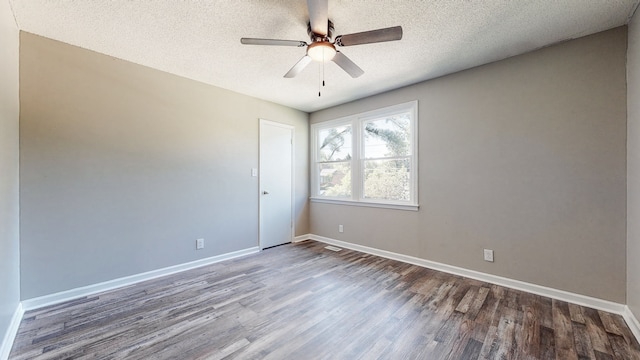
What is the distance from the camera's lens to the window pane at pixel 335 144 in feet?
14.0

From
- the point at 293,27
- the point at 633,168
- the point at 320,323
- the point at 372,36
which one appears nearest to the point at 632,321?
the point at 633,168

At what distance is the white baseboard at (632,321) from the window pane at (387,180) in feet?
6.89

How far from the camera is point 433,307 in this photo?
2271 mm

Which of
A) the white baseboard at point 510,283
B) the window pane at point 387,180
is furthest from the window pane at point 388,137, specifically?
the white baseboard at point 510,283

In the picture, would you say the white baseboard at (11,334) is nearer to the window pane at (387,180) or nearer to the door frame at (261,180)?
the door frame at (261,180)

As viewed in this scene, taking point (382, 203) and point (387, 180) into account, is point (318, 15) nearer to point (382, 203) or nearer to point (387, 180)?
point (387, 180)

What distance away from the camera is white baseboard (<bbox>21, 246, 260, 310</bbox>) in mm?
2266

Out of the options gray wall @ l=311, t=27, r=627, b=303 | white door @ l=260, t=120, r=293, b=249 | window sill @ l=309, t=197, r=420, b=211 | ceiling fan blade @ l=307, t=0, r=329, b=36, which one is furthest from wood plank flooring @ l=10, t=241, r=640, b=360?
ceiling fan blade @ l=307, t=0, r=329, b=36

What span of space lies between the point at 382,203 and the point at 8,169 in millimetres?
3787

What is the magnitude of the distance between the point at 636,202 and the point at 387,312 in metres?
2.14

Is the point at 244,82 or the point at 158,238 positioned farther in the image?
the point at 244,82

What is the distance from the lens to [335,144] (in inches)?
175

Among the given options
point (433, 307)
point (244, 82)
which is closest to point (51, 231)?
point (244, 82)

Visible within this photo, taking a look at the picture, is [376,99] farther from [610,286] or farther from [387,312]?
[610,286]
